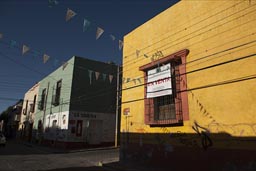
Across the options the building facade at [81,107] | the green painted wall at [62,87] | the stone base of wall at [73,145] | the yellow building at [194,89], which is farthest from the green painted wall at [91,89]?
the yellow building at [194,89]

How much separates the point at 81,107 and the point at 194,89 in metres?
13.4

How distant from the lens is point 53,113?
72.1 ft

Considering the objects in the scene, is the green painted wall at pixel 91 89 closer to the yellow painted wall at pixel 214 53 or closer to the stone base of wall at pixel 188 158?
the stone base of wall at pixel 188 158

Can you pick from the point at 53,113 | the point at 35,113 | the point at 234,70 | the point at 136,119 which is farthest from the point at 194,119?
the point at 35,113

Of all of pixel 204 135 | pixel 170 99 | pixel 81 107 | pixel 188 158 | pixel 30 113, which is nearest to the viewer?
pixel 204 135

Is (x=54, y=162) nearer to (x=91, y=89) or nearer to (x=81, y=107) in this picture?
(x=81, y=107)

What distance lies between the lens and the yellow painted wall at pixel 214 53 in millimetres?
6461

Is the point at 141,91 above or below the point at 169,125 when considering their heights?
above

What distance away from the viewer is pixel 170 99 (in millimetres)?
9016

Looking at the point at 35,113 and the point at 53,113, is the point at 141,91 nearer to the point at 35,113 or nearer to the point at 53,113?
the point at 53,113

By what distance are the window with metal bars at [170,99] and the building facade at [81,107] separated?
31.7 ft

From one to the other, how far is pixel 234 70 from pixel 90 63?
15.8 m

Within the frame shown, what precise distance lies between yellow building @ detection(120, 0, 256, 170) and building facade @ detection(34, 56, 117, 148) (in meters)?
8.91

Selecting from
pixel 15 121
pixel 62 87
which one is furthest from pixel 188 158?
pixel 15 121
